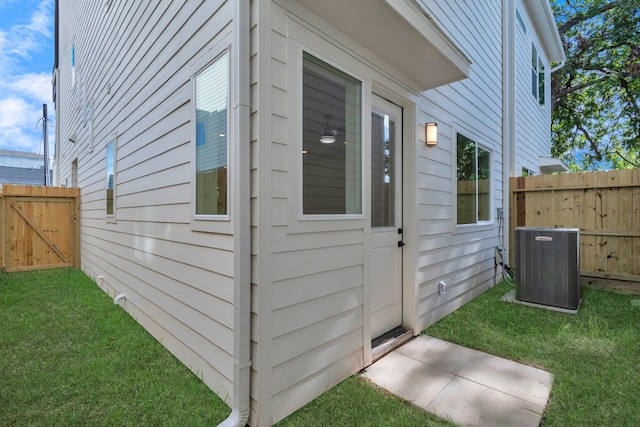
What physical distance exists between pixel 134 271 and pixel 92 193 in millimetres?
3185

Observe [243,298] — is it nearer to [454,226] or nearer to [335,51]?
[335,51]

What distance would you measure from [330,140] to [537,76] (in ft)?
29.0

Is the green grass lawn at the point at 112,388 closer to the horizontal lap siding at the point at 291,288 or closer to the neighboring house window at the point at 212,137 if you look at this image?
the horizontal lap siding at the point at 291,288

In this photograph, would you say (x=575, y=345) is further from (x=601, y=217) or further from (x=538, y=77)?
(x=538, y=77)

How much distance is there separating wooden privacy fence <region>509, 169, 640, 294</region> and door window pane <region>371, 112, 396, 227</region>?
12.7ft

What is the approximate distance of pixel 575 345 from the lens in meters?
2.91

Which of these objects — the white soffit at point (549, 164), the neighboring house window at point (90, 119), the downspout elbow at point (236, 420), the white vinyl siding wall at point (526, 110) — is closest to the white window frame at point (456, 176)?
the white vinyl siding wall at point (526, 110)

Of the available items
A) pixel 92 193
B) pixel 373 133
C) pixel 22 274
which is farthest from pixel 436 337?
pixel 22 274

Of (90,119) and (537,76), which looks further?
(537,76)

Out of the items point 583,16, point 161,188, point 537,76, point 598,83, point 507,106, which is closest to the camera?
point 161,188

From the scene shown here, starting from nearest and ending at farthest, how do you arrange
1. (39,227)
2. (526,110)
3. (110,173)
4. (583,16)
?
1. (110,173)
2. (39,227)
3. (526,110)
4. (583,16)

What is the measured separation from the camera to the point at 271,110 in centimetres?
192

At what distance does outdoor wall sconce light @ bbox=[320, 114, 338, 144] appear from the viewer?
231 centimetres

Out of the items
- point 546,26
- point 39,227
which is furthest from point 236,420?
point 546,26
